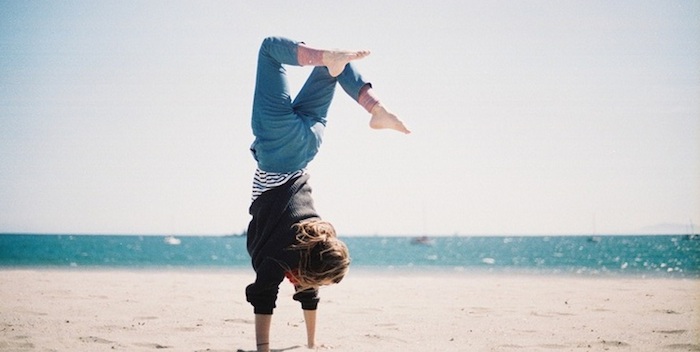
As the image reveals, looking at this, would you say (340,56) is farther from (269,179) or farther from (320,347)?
(320,347)

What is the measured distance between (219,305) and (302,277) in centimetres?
354

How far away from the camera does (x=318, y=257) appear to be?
9.53 feet

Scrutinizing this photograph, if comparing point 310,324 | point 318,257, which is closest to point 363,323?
point 310,324

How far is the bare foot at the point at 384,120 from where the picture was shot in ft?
8.79

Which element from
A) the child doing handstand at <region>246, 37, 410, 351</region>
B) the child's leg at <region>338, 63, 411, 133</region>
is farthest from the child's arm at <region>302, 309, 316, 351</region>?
the child's leg at <region>338, 63, 411, 133</region>

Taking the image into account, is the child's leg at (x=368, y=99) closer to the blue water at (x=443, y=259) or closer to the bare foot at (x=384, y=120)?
the bare foot at (x=384, y=120)

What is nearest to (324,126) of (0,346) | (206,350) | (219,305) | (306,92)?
(306,92)

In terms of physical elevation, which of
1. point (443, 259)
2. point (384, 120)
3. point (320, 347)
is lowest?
point (443, 259)

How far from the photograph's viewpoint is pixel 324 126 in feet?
10.1

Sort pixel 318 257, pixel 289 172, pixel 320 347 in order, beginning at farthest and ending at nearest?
1. pixel 320 347
2. pixel 289 172
3. pixel 318 257

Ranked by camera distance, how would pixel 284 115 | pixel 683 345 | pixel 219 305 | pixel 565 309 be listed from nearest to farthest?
pixel 284 115 < pixel 683 345 < pixel 565 309 < pixel 219 305

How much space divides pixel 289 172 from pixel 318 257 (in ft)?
1.60

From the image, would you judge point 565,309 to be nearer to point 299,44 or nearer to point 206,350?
point 206,350

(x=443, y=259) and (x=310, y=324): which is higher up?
(x=310, y=324)
